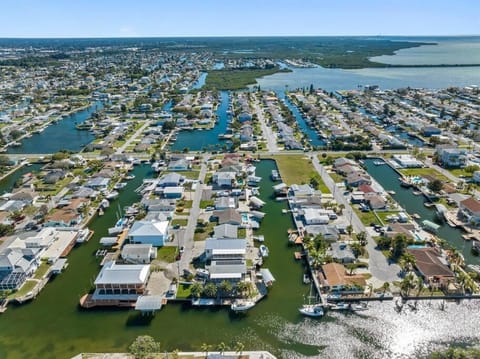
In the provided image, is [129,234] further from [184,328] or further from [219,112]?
[219,112]

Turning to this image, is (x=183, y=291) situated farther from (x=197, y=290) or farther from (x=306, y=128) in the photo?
(x=306, y=128)

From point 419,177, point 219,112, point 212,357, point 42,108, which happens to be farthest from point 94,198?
point 42,108

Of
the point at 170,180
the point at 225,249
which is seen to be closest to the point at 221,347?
the point at 225,249

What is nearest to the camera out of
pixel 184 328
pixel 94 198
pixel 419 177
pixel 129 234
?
pixel 184 328

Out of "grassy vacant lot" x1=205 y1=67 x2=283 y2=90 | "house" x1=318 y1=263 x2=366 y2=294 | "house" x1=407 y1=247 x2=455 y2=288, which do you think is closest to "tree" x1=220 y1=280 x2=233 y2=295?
"house" x1=318 y1=263 x2=366 y2=294

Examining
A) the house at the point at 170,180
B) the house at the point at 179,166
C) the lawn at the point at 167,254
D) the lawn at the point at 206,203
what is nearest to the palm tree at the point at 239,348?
the lawn at the point at 167,254

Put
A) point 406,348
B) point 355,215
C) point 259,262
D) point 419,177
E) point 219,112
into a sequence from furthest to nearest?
point 219,112, point 419,177, point 355,215, point 259,262, point 406,348
